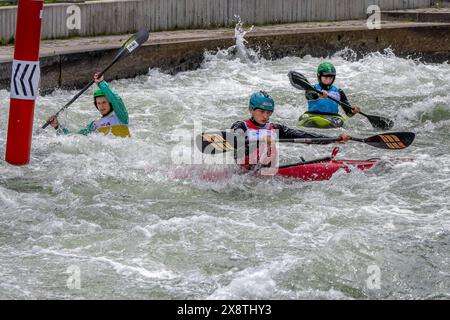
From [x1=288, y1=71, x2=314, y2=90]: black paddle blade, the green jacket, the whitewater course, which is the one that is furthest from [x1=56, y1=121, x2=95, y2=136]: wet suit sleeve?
[x1=288, y1=71, x2=314, y2=90]: black paddle blade

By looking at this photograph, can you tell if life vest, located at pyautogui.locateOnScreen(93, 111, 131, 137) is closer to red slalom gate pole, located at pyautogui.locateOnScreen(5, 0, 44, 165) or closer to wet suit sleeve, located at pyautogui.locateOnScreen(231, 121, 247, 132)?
wet suit sleeve, located at pyautogui.locateOnScreen(231, 121, 247, 132)

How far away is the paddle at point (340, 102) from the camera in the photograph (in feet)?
43.1

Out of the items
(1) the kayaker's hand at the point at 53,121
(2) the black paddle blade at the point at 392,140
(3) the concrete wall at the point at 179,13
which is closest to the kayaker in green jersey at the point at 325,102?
(2) the black paddle blade at the point at 392,140

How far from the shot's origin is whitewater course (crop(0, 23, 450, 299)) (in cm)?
827

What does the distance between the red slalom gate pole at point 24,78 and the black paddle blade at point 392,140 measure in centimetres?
352

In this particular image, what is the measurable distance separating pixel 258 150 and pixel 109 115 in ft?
5.95

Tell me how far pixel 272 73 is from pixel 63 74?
354 cm

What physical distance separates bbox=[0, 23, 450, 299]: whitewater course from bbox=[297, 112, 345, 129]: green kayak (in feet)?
0.41

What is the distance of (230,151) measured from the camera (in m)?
10.8

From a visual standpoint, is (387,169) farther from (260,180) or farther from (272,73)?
(272,73)

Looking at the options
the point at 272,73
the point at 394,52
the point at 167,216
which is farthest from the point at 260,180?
the point at 394,52
